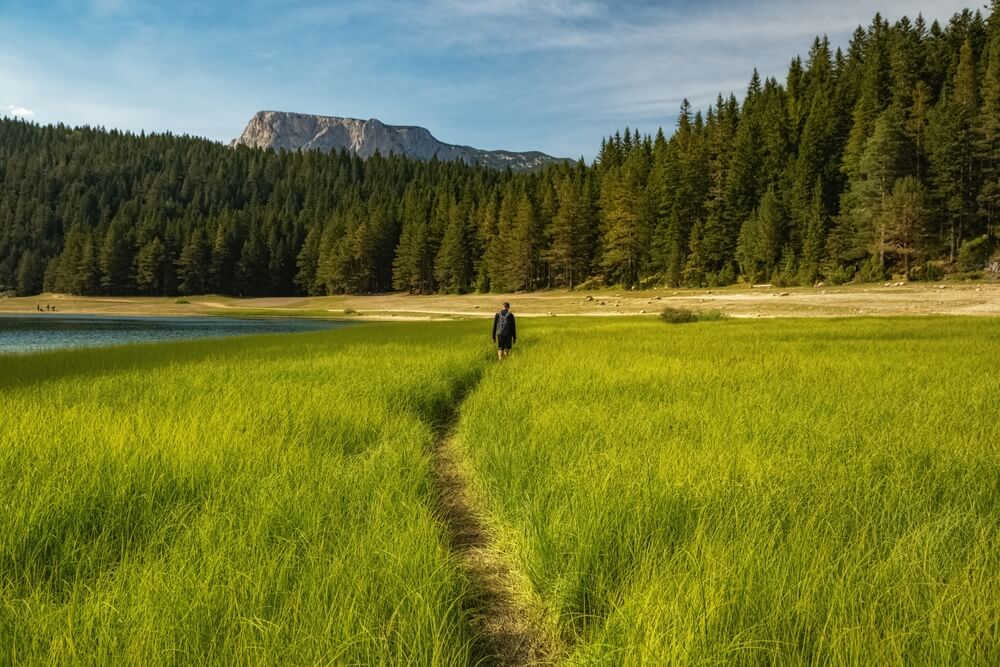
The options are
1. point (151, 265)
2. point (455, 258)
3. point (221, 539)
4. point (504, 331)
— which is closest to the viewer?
point (221, 539)

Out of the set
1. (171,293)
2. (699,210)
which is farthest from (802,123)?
(171,293)

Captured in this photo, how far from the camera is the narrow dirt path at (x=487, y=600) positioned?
10.7ft

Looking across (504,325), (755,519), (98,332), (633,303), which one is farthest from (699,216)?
(755,519)

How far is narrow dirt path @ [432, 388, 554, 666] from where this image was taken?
3.26 metres

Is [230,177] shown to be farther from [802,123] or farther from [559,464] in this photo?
[559,464]

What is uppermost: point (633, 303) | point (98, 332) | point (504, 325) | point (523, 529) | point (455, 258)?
point (455, 258)

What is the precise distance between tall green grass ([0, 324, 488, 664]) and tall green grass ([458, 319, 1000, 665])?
2.98 feet

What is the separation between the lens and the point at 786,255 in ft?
198

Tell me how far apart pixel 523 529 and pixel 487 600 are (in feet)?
2.04

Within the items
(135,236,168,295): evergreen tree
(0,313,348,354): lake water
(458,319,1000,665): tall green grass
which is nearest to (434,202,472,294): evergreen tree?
(0,313,348,354): lake water

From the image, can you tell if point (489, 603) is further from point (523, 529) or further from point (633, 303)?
point (633, 303)

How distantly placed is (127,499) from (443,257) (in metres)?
98.2

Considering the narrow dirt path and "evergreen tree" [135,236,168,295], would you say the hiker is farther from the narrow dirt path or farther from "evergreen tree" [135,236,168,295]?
"evergreen tree" [135,236,168,295]

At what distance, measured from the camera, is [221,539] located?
11.8 ft
